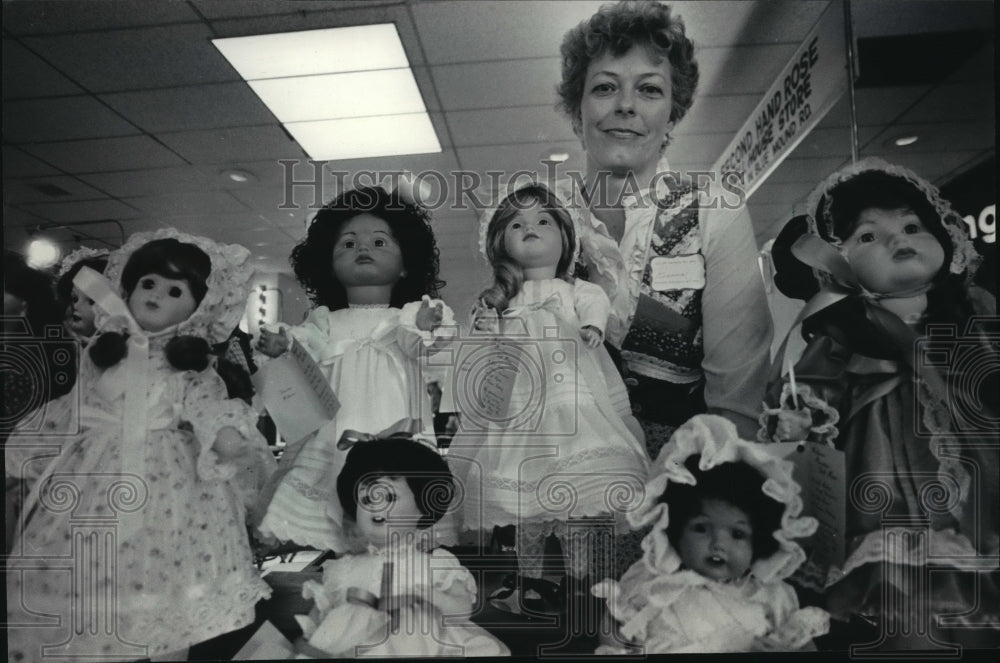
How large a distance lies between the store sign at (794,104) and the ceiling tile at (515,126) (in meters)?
0.43

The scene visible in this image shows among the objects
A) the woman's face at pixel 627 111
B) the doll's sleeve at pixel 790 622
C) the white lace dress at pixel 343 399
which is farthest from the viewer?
the woman's face at pixel 627 111

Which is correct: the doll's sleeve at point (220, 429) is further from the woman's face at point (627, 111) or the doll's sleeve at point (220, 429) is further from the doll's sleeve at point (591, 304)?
the woman's face at point (627, 111)

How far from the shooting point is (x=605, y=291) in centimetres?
178

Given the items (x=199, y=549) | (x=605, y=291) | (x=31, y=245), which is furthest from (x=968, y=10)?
(x=31, y=245)

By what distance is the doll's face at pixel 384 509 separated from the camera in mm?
1671

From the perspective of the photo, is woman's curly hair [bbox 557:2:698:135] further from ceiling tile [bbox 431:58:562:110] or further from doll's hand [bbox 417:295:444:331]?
doll's hand [bbox 417:295:444:331]

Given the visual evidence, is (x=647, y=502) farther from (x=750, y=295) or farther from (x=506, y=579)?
(x=750, y=295)

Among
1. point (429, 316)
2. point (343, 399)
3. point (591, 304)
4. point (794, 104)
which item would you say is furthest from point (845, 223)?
point (343, 399)

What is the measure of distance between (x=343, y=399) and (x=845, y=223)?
1.32m

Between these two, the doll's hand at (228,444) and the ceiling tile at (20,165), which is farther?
the ceiling tile at (20,165)

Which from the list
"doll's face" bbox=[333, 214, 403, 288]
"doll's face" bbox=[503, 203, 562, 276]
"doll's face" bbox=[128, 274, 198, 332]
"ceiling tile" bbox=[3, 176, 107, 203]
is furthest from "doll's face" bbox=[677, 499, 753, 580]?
"ceiling tile" bbox=[3, 176, 107, 203]

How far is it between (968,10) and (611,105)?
1008 millimetres

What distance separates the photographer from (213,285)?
1.76m

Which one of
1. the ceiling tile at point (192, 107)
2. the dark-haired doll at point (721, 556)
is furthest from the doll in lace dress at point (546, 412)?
the ceiling tile at point (192, 107)
